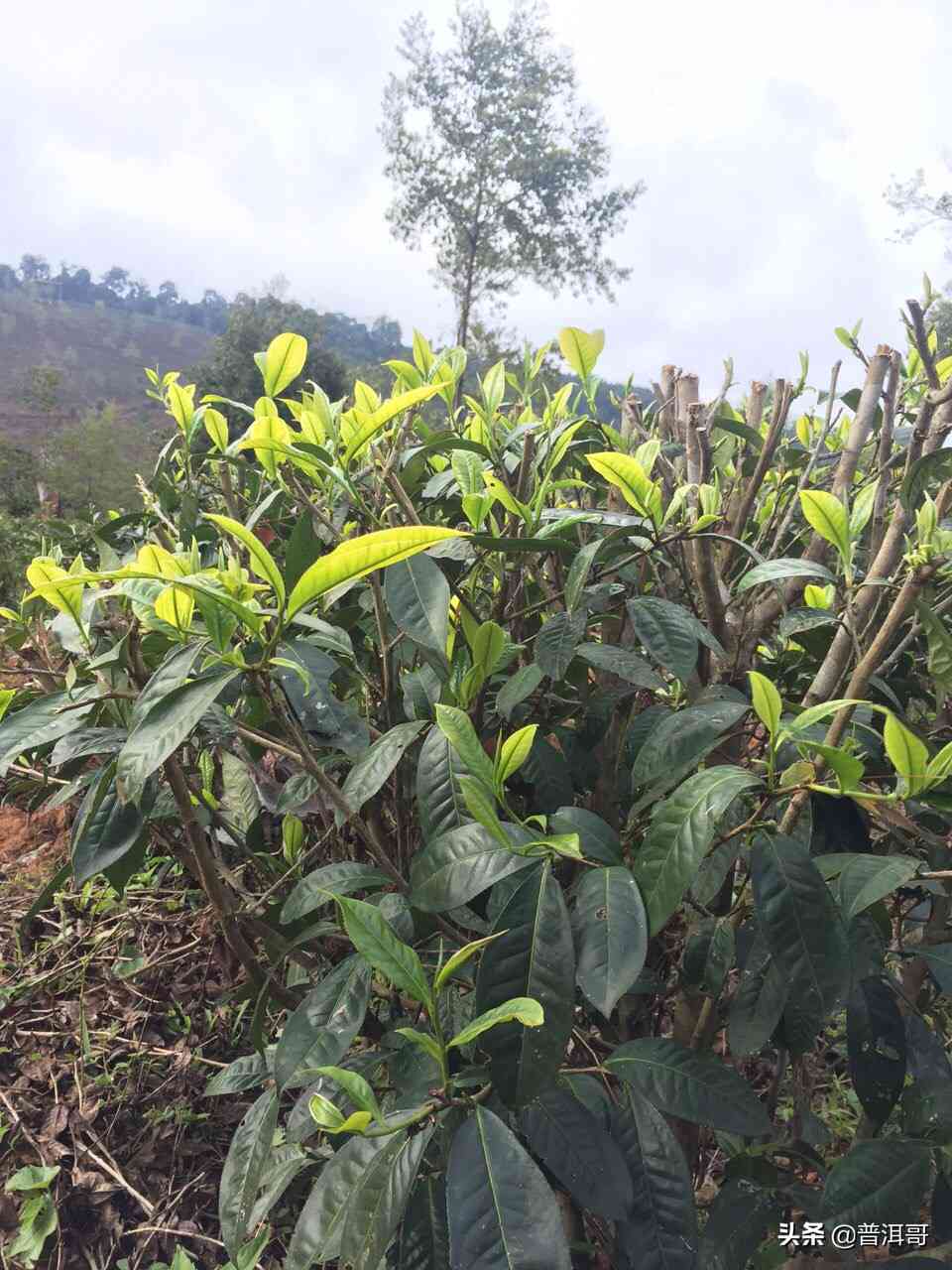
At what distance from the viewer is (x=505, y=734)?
41.8 inches

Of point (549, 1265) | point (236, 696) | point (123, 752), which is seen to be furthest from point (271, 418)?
point (549, 1265)

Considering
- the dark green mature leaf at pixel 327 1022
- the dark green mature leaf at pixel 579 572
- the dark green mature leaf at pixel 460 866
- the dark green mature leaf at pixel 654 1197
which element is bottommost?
the dark green mature leaf at pixel 654 1197

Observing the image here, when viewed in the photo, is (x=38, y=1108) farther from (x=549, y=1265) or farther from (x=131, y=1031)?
(x=549, y=1265)

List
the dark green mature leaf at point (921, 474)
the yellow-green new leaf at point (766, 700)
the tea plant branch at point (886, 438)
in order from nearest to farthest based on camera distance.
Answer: the yellow-green new leaf at point (766, 700) < the dark green mature leaf at point (921, 474) < the tea plant branch at point (886, 438)

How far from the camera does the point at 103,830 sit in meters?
0.76

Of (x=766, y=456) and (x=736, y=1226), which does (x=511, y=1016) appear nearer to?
(x=736, y=1226)

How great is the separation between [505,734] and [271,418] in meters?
0.50

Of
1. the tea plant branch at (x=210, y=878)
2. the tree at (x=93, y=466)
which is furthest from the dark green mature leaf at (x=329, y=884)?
the tree at (x=93, y=466)

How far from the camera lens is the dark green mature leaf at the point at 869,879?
2.12 feet

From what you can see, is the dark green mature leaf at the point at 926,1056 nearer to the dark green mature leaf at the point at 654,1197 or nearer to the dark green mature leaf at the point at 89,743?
the dark green mature leaf at the point at 654,1197

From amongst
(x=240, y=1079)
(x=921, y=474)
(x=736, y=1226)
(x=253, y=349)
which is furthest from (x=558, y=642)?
(x=253, y=349)

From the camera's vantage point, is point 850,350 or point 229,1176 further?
point 850,350

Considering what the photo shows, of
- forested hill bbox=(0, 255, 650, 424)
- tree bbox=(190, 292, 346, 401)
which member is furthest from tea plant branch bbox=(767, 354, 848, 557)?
forested hill bbox=(0, 255, 650, 424)

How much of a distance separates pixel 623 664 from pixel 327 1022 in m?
0.47
